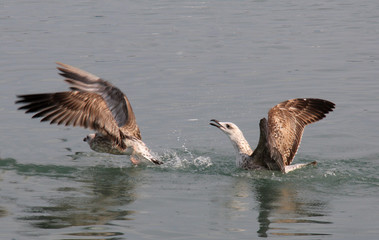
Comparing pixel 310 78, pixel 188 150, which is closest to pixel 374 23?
pixel 310 78

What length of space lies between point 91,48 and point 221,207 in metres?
11.3

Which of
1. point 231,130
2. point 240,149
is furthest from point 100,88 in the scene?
point 240,149

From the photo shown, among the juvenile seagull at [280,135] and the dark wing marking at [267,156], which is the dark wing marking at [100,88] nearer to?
the juvenile seagull at [280,135]

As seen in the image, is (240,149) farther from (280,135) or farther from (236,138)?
(280,135)

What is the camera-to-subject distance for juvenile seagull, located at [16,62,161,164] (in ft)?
33.8

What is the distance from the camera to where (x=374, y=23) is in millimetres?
21797

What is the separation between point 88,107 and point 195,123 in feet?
9.98

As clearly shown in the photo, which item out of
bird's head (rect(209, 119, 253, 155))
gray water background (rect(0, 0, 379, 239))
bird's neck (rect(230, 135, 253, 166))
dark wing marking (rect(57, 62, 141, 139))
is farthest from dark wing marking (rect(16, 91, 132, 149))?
bird's neck (rect(230, 135, 253, 166))

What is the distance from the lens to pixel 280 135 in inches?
429

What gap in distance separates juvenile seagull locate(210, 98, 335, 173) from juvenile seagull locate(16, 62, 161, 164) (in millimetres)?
1199

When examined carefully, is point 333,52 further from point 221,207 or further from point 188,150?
point 221,207

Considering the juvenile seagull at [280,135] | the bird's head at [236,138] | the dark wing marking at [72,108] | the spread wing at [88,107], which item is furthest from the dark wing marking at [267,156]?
the dark wing marking at [72,108]

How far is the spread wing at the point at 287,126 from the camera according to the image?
1032cm

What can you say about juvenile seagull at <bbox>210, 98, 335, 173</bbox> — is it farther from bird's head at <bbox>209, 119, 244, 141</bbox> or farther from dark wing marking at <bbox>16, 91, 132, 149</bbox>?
dark wing marking at <bbox>16, 91, 132, 149</bbox>
